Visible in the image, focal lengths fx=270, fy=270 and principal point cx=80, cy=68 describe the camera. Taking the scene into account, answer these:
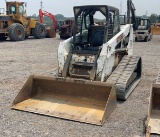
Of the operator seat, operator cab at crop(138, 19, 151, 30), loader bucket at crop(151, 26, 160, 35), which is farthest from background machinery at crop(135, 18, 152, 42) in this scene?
the operator seat

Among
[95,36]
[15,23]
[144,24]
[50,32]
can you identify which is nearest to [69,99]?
[95,36]

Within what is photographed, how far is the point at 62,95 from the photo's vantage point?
5.63 meters

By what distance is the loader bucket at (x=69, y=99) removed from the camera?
4.82m

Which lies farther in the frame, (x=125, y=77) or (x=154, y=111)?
(x=125, y=77)

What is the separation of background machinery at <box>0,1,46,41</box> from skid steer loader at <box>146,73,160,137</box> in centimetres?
1562

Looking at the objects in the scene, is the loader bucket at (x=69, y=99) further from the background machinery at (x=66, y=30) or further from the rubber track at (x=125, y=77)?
the background machinery at (x=66, y=30)

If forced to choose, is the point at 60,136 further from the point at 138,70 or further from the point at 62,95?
the point at 138,70

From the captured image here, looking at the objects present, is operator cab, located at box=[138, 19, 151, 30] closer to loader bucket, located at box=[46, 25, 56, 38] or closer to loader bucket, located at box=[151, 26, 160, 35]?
loader bucket, located at box=[151, 26, 160, 35]

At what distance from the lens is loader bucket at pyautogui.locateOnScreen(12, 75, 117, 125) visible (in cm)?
482

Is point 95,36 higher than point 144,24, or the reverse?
point 144,24

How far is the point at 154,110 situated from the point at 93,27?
3103mm

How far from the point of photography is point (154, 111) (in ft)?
15.8

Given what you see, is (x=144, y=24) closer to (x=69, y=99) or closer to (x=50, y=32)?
(x=50, y=32)

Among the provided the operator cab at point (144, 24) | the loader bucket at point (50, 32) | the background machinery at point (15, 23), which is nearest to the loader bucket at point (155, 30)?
the operator cab at point (144, 24)
